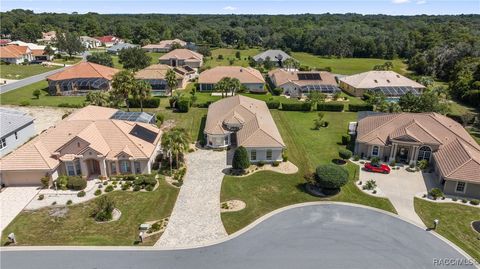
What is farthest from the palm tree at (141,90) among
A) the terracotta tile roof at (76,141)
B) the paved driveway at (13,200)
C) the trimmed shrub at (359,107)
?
the trimmed shrub at (359,107)

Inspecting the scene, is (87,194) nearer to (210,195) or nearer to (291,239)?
(210,195)

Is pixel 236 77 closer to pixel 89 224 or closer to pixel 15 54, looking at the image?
pixel 89 224

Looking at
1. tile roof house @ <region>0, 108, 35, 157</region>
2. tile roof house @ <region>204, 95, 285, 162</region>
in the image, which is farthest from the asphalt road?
tile roof house @ <region>0, 108, 35, 157</region>

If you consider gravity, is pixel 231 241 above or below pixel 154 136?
below

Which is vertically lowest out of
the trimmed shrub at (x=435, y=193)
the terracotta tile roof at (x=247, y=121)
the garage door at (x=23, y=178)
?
the trimmed shrub at (x=435, y=193)

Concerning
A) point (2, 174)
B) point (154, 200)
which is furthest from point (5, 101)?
point (154, 200)

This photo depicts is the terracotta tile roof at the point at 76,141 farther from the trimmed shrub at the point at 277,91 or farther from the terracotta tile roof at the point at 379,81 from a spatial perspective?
the terracotta tile roof at the point at 379,81
